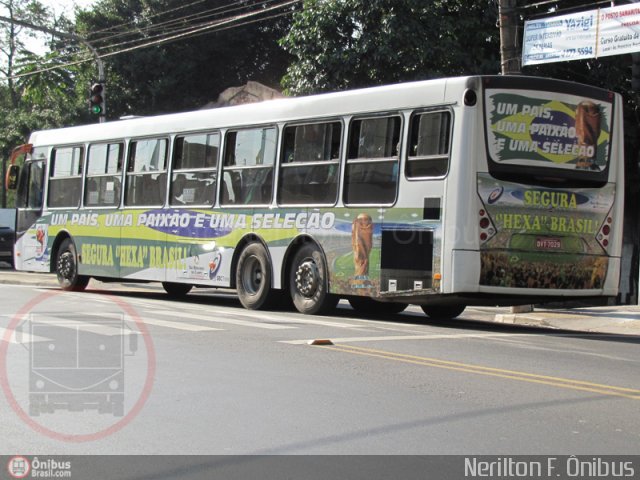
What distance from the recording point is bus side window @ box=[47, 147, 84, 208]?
65.8 feet

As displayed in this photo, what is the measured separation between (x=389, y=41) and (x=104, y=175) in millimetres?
7860

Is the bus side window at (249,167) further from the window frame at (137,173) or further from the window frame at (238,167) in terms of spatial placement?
the window frame at (137,173)

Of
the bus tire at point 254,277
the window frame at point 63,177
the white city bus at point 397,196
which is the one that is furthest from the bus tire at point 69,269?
the bus tire at point 254,277

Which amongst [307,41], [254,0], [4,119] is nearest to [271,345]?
[307,41]

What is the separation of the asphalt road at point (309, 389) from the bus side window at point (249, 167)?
3292 mm

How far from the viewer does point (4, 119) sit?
49281 mm

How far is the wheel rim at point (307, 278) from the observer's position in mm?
14453

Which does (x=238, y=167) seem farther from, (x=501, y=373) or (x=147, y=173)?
(x=501, y=373)

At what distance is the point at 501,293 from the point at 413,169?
6.81ft

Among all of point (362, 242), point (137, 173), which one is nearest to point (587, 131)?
point (362, 242)

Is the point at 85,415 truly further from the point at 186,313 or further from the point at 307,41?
the point at 307,41

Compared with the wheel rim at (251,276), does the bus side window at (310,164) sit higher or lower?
higher

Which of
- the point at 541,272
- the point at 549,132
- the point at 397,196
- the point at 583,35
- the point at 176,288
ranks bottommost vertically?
the point at 176,288

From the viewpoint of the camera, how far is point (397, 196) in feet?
43.1
